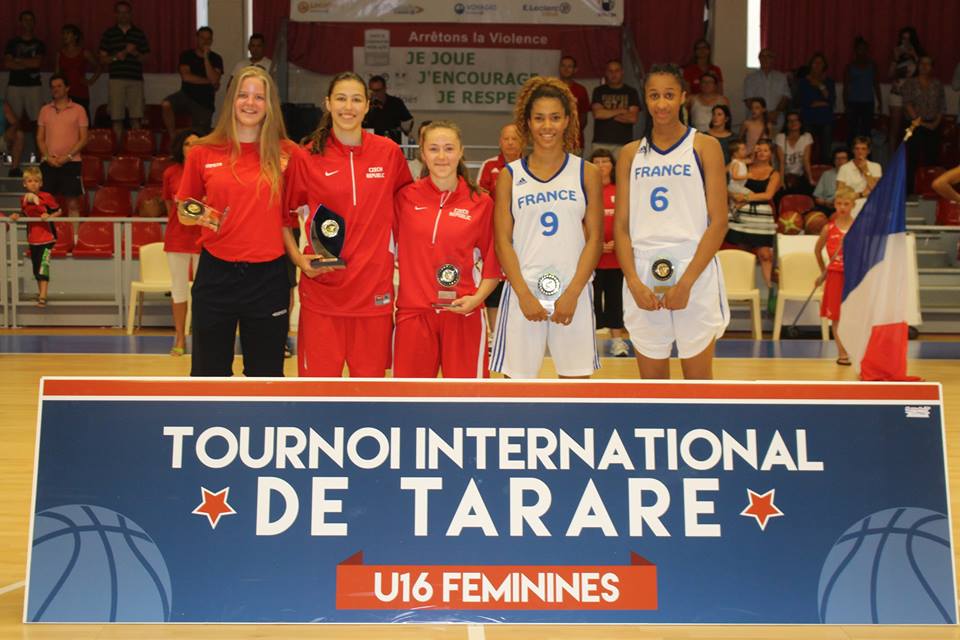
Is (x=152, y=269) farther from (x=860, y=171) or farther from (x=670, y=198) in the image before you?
(x=860, y=171)

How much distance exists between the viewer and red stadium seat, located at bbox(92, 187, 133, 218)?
42.9 feet

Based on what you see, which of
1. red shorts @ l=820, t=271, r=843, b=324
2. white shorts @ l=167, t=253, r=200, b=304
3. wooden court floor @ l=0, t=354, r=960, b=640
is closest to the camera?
wooden court floor @ l=0, t=354, r=960, b=640

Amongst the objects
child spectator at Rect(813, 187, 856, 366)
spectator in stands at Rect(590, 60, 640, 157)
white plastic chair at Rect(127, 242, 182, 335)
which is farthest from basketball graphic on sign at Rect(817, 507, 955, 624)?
spectator in stands at Rect(590, 60, 640, 157)

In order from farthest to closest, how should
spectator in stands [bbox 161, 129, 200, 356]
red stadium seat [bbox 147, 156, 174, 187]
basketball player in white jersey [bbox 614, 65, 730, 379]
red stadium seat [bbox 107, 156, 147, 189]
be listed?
red stadium seat [bbox 107, 156, 147, 189]
red stadium seat [bbox 147, 156, 174, 187]
spectator in stands [bbox 161, 129, 200, 356]
basketball player in white jersey [bbox 614, 65, 730, 379]

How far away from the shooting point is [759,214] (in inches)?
454

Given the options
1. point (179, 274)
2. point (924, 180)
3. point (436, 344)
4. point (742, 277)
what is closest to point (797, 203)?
point (924, 180)

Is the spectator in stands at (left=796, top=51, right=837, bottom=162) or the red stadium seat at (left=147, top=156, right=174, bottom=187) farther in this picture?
the spectator in stands at (left=796, top=51, right=837, bottom=162)

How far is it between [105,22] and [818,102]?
9581 millimetres

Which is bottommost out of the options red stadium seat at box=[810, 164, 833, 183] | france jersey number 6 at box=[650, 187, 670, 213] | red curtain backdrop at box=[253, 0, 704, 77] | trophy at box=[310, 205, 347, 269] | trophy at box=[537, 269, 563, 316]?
trophy at box=[537, 269, 563, 316]

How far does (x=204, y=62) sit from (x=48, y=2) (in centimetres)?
289

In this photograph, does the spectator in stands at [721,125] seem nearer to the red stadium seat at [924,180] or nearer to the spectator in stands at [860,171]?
the spectator in stands at [860,171]

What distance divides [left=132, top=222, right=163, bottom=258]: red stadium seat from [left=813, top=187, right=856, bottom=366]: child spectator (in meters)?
6.16

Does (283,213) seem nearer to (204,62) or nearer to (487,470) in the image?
(487,470)

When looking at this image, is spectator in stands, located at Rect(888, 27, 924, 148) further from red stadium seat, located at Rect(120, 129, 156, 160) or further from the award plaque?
the award plaque
